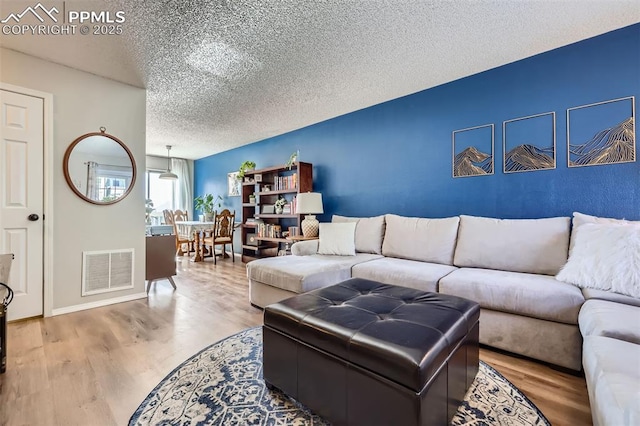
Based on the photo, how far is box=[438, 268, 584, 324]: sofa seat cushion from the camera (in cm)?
168

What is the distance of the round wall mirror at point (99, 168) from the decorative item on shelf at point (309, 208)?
197cm

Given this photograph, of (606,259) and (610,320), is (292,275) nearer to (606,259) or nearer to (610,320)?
(610,320)

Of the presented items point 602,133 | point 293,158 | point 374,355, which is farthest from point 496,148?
point 293,158

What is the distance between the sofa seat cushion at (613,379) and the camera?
0.80 m

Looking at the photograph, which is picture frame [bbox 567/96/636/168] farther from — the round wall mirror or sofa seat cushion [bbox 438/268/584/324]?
the round wall mirror

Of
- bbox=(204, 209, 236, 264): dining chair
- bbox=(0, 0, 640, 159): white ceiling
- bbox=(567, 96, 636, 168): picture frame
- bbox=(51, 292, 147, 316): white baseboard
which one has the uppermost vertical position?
bbox=(0, 0, 640, 159): white ceiling

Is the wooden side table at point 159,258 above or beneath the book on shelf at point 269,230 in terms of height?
beneath

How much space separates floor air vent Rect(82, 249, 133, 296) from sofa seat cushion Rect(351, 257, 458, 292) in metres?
2.44

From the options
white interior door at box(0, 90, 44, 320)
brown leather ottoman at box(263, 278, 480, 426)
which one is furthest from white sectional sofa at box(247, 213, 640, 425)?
white interior door at box(0, 90, 44, 320)

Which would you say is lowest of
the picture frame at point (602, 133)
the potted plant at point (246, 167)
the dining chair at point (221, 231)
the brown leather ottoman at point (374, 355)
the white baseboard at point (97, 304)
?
the white baseboard at point (97, 304)

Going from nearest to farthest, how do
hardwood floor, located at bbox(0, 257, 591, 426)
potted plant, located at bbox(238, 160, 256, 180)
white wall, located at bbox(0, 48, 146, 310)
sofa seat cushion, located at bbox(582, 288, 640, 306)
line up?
hardwood floor, located at bbox(0, 257, 591, 426) → sofa seat cushion, located at bbox(582, 288, 640, 306) → white wall, located at bbox(0, 48, 146, 310) → potted plant, located at bbox(238, 160, 256, 180)

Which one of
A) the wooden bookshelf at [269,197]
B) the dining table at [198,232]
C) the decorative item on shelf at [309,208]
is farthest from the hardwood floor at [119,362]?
the dining table at [198,232]

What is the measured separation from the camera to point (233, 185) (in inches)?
247

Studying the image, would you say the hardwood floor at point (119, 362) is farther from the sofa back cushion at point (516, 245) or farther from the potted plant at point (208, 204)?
the potted plant at point (208, 204)
